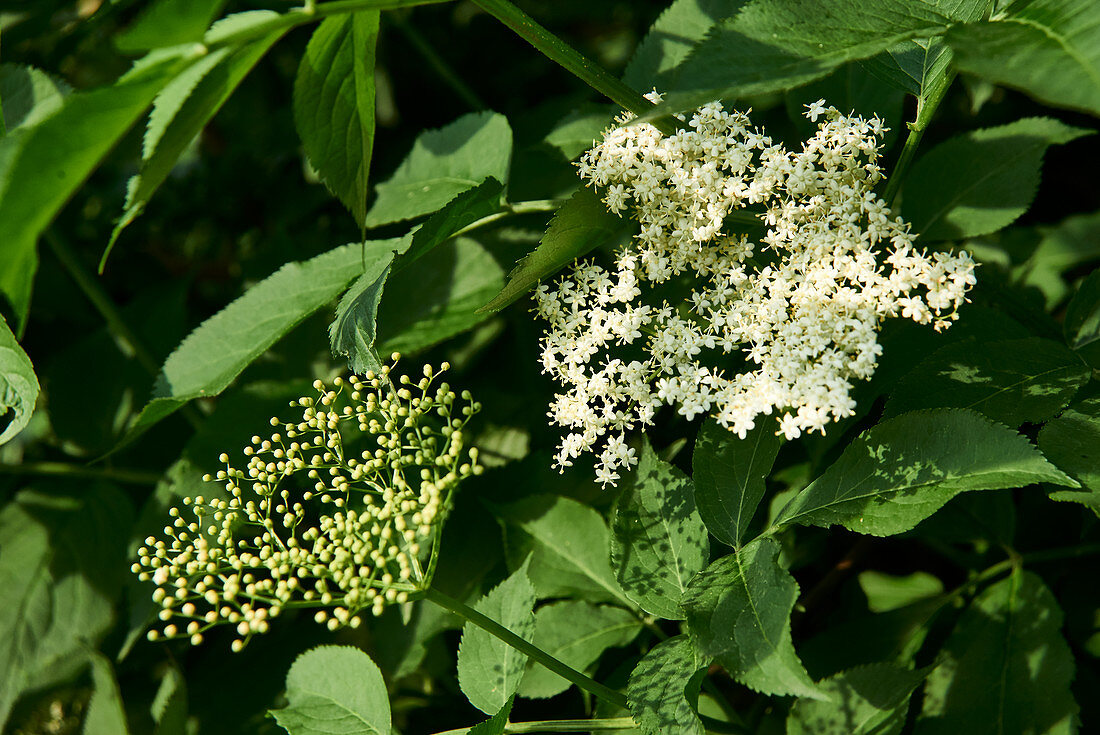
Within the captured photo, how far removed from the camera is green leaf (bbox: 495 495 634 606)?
1649 millimetres

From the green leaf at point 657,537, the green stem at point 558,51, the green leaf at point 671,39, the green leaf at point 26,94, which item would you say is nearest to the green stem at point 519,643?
the green leaf at point 657,537

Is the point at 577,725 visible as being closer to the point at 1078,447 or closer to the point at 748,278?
the point at 748,278

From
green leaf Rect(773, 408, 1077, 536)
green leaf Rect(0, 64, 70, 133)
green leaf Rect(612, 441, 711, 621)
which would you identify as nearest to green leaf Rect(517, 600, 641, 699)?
green leaf Rect(612, 441, 711, 621)

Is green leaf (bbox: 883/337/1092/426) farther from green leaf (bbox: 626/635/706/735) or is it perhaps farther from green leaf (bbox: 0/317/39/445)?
green leaf (bbox: 0/317/39/445)

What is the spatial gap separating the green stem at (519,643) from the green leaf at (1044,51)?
1.04 metres

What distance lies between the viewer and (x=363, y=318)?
1.37m

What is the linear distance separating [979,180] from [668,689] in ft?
4.03

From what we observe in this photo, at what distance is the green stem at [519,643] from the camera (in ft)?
4.46

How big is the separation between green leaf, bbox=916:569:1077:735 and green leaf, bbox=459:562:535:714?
0.76 meters

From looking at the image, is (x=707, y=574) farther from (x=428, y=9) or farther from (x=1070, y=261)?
(x=428, y=9)

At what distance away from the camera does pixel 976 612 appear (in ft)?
5.40

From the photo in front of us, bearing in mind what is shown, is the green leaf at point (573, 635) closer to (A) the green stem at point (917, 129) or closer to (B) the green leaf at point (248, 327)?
(B) the green leaf at point (248, 327)

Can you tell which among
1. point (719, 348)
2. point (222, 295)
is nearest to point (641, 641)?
point (719, 348)

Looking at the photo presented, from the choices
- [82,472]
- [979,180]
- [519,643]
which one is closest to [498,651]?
→ [519,643]
